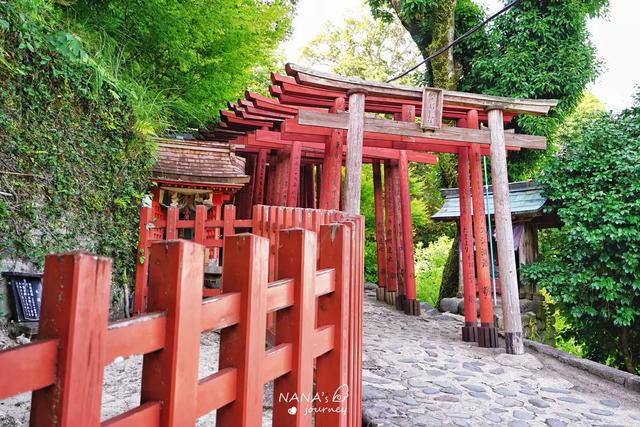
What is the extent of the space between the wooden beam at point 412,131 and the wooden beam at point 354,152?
115mm

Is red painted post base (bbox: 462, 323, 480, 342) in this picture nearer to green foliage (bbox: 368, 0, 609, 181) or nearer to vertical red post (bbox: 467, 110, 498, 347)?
vertical red post (bbox: 467, 110, 498, 347)

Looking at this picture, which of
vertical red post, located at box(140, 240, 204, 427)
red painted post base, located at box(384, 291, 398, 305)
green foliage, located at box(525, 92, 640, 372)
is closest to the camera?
vertical red post, located at box(140, 240, 204, 427)

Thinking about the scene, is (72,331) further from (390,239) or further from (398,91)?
(390,239)

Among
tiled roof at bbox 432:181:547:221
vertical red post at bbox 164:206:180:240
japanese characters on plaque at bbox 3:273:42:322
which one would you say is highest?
tiled roof at bbox 432:181:547:221

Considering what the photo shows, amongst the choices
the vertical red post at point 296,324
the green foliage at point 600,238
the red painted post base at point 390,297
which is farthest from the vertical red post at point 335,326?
the red painted post base at point 390,297

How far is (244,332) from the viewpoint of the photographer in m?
1.39

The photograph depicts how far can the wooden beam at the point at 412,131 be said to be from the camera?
580 cm

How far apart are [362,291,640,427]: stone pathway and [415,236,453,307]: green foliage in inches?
311

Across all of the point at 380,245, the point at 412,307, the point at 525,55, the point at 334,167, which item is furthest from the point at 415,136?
the point at 525,55

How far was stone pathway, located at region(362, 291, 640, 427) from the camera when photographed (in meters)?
3.86

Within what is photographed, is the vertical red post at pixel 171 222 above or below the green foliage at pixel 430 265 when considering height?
above

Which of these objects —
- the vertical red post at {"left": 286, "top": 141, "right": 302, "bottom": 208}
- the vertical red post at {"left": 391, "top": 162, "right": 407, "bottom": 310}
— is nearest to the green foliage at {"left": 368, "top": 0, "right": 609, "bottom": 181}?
the vertical red post at {"left": 391, "top": 162, "right": 407, "bottom": 310}

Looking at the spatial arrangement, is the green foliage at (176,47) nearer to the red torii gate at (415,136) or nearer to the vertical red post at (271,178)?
the red torii gate at (415,136)

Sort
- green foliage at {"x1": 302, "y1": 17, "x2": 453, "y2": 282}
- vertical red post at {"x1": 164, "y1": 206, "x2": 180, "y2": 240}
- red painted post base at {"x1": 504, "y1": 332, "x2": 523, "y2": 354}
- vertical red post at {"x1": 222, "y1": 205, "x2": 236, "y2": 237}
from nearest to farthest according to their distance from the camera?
red painted post base at {"x1": 504, "y1": 332, "x2": 523, "y2": 354} → vertical red post at {"x1": 222, "y1": 205, "x2": 236, "y2": 237} → vertical red post at {"x1": 164, "y1": 206, "x2": 180, "y2": 240} → green foliage at {"x1": 302, "y1": 17, "x2": 453, "y2": 282}
